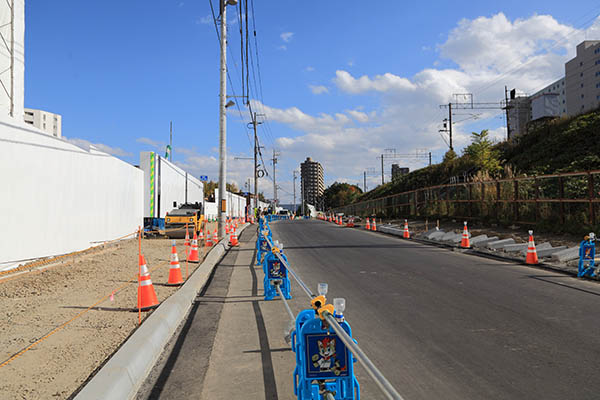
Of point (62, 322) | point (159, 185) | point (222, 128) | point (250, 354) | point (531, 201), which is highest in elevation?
point (222, 128)

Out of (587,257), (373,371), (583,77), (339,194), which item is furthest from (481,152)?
(339,194)

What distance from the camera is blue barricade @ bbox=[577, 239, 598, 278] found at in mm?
9508

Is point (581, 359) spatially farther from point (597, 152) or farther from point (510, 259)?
point (597, 152)

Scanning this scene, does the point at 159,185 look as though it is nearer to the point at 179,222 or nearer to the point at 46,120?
the point at 179,222

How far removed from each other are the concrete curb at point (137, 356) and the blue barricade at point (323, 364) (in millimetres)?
1658

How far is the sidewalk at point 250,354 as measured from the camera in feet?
13.0

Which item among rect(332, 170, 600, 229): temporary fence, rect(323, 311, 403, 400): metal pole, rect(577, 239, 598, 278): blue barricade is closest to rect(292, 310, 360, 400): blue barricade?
rect(323, 311, 403, 400): metal pole

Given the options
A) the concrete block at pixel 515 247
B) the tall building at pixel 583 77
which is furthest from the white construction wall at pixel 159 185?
the tall building at pixel 583 77

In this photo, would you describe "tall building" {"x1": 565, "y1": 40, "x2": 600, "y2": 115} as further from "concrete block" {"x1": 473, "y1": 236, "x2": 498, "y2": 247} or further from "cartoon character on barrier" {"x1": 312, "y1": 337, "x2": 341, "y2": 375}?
"cartoon character on barrier" {"x1": 312, "y1": 337, "x2": 341, "y2": 375}

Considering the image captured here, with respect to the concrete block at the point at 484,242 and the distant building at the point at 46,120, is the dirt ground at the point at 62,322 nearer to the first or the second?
the concrete block at the point at 484,242

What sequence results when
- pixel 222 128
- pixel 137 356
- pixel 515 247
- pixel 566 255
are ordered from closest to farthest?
pixel 137 356 < pixel 566 255 < pixel 515 247 < pixel 222 128

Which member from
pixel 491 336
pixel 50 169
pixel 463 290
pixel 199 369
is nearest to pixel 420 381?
pixel 491 336

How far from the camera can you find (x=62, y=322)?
599 cm

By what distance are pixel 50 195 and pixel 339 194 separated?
440 feet
